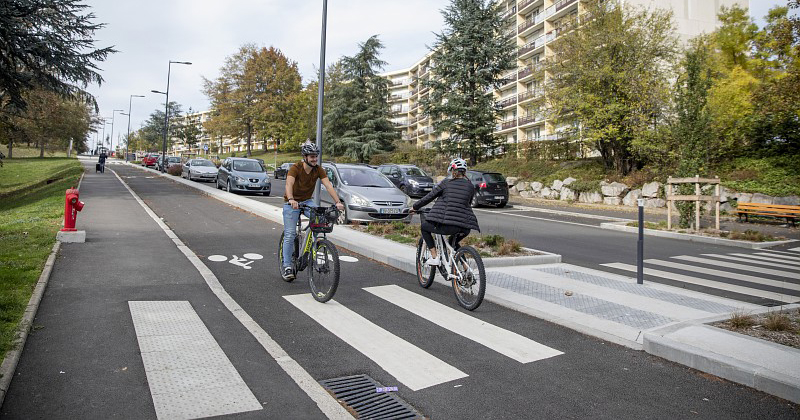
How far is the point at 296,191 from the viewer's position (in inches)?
261

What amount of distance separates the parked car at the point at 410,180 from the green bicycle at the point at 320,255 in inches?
720

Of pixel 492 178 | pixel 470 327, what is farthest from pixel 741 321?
pixel 492 178

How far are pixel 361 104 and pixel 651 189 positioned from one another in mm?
32971

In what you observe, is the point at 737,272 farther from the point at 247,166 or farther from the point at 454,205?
the point at 247,166

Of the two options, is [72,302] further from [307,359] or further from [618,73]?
[618,73]

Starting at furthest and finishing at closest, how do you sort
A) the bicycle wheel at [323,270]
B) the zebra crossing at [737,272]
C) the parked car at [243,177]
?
1. the parked car at [243,177]
2. the zebra crossing at [737,272]
3. the bicycle wheel at [323,270]

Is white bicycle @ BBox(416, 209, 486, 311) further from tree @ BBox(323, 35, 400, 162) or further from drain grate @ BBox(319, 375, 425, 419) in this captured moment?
tree @ BBox(323, 35, 400, 162)

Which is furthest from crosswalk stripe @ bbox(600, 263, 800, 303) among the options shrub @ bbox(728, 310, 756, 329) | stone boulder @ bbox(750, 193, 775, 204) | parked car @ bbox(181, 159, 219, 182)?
parked car @ bbox(181, 159, 219, 182)

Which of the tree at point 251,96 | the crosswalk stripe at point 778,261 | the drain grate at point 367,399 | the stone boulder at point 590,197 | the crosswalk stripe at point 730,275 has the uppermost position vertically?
the tree at point 251,96

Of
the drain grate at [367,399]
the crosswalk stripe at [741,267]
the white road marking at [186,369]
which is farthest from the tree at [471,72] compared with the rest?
the drain grate at [367,399]

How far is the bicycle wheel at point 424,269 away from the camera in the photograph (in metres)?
6.79

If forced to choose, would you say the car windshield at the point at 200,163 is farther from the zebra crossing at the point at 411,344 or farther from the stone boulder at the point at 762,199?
the stone boulder at the point at 762,199

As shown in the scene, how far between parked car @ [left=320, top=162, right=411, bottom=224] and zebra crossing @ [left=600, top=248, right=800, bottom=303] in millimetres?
5686

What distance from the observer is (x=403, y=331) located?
5023 mm
